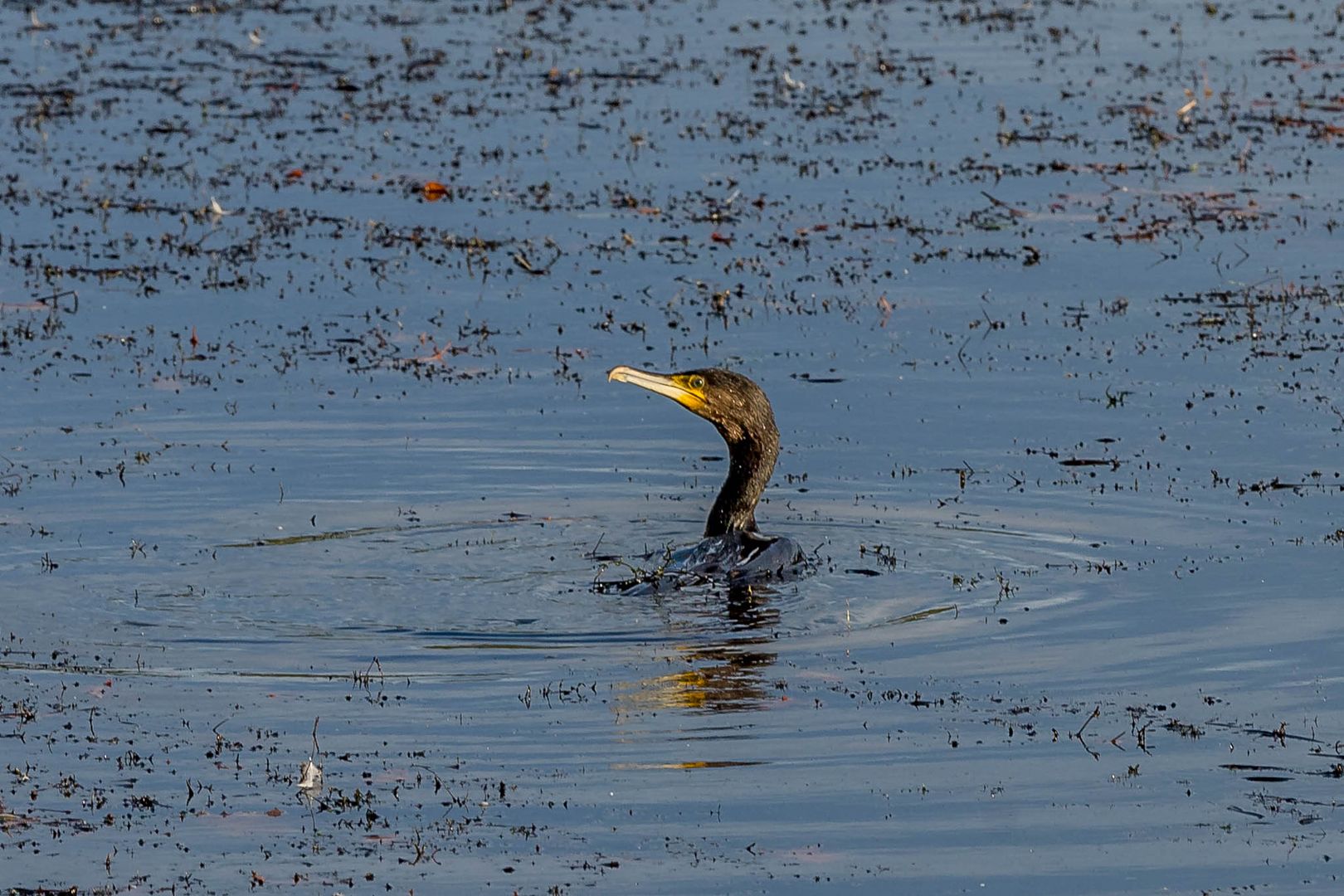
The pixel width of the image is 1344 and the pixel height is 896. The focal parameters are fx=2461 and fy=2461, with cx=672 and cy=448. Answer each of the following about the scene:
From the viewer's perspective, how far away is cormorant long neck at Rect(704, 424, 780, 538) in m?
15.2

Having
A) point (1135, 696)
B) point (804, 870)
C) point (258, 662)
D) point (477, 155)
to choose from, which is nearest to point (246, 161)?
point (477, 155)

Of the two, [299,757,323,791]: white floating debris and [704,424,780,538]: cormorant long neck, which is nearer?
[299,757,323,791]: white floating debris

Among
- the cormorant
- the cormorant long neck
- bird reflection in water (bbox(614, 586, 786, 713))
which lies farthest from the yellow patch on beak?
bird reflection in water (bbox(614, 586, 786, 713))

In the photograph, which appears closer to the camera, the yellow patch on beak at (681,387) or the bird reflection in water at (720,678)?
the bird reflection in water at (720,678)

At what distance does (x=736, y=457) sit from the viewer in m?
15.3

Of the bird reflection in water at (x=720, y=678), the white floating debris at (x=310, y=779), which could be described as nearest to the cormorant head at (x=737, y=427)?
the bird reflection in water at (x=720, y=678)

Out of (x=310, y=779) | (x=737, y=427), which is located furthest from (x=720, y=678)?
(x=737, y=427)

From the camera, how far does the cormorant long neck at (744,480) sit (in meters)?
15.2

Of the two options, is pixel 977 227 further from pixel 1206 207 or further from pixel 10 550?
pixel 10 550

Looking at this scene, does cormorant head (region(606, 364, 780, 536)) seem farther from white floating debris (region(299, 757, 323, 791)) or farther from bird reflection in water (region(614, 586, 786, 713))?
white floating debris (region(299, 757, 323, 791))

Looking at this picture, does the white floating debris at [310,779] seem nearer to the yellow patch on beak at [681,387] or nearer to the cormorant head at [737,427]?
the yellow patch on beak at [681,387]

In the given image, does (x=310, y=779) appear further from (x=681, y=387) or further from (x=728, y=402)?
(x=728, y=402)

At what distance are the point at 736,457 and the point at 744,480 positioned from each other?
192 mm

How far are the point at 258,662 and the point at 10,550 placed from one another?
2.86 meters
